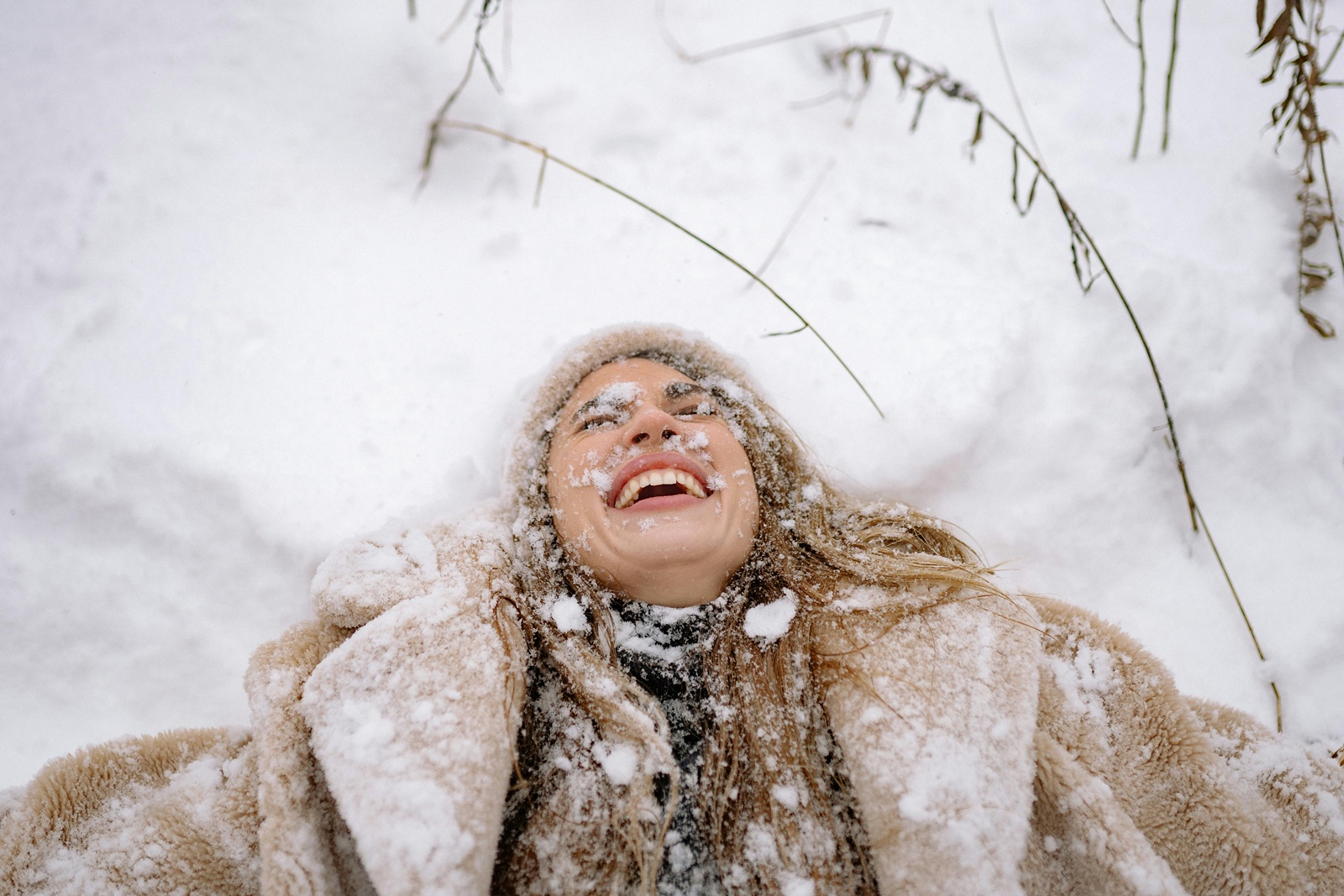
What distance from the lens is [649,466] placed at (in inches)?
71.3

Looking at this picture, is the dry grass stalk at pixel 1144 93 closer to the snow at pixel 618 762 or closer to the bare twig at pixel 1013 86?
the bare twig at pixel 1013 86

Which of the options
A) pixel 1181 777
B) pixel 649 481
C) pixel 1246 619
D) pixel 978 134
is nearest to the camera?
pixel 1181 777

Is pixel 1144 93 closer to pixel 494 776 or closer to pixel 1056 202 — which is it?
pixel 1056 202

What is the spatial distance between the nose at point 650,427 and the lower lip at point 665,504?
0.17 metres

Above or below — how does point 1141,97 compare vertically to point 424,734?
above

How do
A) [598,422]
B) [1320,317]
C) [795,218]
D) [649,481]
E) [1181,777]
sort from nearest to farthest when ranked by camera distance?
1. [1181,777]
2. [649,481]
3. [598,422]
4. [1320,317]
5. [795,218]

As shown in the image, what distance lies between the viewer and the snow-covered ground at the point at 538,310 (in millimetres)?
2215

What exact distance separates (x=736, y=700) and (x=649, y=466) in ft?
2.10

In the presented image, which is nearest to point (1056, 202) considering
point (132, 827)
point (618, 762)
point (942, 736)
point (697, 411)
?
point (697, 411)

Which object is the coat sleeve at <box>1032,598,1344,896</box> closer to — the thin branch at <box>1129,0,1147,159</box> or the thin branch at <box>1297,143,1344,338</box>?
the thin branch at <box>1297,143,1344,338</box>

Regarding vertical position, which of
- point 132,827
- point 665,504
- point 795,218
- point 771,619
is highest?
point 795,218

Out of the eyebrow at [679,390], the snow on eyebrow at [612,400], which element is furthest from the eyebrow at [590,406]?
the eyebrow at [679,390]

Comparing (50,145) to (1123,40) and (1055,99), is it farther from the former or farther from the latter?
(1123,40)

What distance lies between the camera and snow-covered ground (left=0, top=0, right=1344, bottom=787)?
2215 mm
